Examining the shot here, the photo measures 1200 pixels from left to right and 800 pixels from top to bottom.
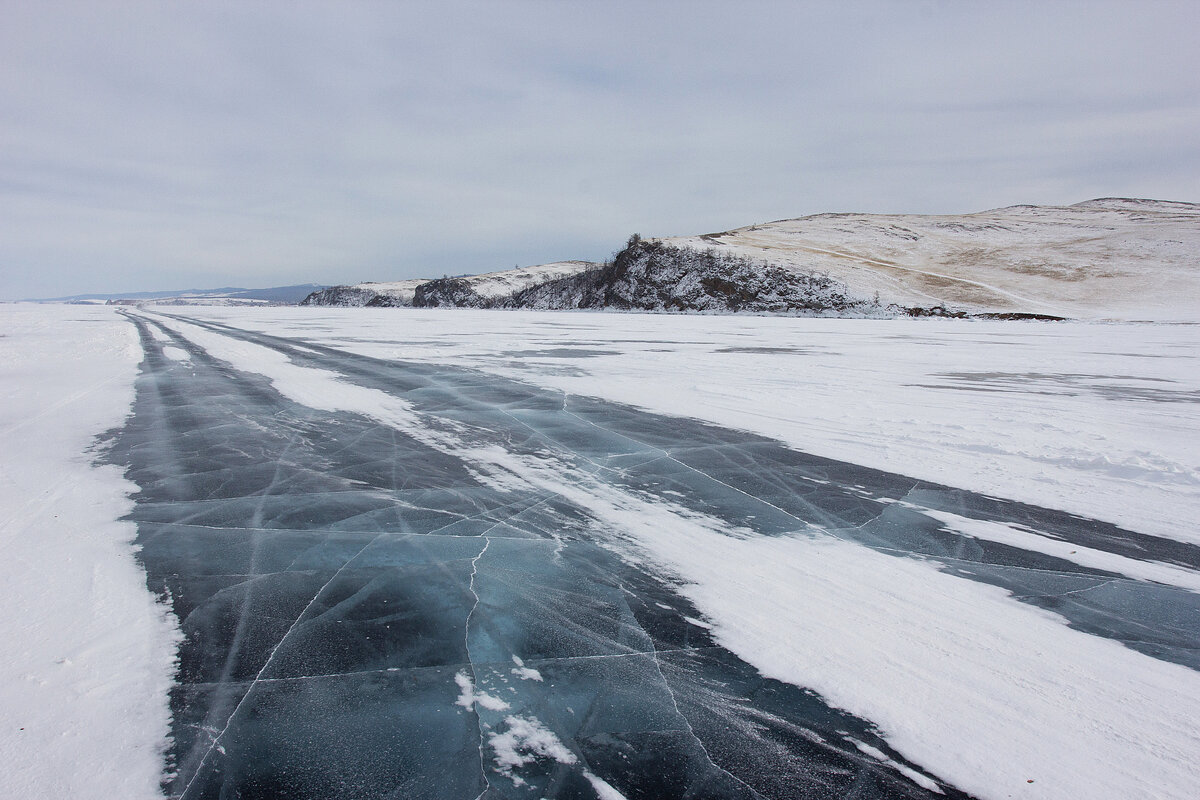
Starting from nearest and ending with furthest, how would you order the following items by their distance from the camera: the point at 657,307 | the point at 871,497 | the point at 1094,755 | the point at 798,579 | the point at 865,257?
the point at 1094,755
the point at 798,579
the point at 871,497
the point at 657,307
the point at 865,257

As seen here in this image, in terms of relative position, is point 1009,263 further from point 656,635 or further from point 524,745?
point 524,745

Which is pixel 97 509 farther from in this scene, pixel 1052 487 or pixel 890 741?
pixel 1052 487

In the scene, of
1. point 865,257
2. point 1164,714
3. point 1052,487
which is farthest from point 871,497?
point 865,257

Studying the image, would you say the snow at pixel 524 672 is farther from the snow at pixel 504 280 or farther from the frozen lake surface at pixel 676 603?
the snow at pixel 504 280

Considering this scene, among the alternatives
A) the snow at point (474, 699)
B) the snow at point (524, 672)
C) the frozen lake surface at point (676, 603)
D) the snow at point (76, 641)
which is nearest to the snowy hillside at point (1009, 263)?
the frozen lake surface at point (676, 603)

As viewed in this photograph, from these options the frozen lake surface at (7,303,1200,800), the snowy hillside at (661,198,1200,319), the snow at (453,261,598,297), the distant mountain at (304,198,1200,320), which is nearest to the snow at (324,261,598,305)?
the snow at (453,261,598,297)

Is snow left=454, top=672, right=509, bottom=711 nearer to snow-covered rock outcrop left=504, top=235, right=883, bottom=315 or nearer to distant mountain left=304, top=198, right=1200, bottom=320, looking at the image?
snow-covered rock outcrop left=504, top=235, right=883, bottom=315
